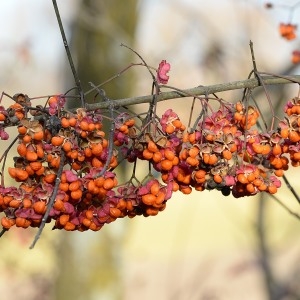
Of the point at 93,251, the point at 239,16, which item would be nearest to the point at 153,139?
the point at 93,251

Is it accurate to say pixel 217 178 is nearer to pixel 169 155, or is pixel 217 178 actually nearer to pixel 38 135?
pixel 169 155

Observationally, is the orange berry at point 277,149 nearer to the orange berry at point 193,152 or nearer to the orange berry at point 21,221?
the orange berry at point 193,152

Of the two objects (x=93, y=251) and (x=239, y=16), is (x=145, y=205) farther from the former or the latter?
(x=239, y=16)

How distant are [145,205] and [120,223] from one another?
3395 millimetres

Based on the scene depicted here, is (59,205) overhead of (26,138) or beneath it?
beneath

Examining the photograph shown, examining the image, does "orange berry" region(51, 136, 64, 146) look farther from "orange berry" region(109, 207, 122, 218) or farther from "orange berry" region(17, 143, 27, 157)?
"orange berry" region(109, 207, 122, 218)

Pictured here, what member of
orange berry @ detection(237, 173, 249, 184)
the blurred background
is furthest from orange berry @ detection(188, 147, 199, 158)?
the blurred background

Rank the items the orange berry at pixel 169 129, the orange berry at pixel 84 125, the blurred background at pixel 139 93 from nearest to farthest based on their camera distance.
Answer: the orange berry at pixel 84 125, the orange berry at pixel 169 129, the blurred background at pixel 139 93

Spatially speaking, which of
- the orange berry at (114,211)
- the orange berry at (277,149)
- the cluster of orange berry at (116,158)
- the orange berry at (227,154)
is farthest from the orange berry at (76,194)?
the orange berry at (277,149)

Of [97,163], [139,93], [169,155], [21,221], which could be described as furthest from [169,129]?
[139,93]

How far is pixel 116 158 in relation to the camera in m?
1.48

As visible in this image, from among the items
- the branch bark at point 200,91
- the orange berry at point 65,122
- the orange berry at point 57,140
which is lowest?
the orange berry at point 57,140

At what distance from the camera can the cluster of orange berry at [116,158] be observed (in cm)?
140

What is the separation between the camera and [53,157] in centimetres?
141
